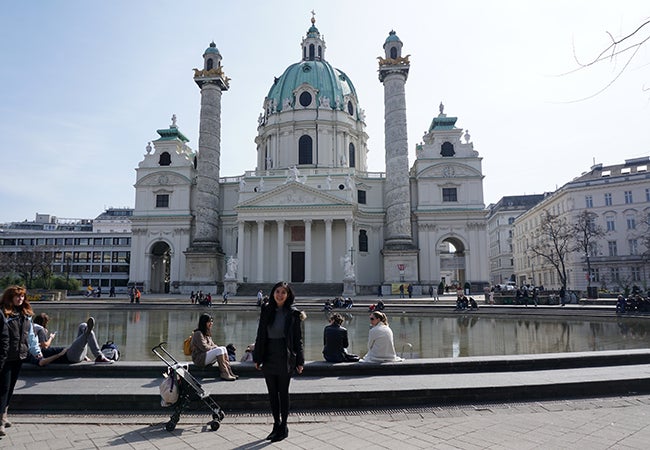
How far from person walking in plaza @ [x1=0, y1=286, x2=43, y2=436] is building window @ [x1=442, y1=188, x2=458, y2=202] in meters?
47.9

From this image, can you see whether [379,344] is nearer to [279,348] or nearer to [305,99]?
[279,348]

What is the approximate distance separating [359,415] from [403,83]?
4570cm

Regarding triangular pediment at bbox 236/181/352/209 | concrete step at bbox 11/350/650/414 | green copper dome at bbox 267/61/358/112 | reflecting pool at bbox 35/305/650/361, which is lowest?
reflecting pool at bbox 35/305/650/361

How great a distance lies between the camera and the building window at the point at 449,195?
5028 centimetres

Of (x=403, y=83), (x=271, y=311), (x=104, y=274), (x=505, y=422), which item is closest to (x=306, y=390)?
(x=271, y=311)

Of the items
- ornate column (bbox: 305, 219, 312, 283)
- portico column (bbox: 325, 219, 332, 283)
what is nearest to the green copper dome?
ornate column (bbox: 305, 219, 312, 283)

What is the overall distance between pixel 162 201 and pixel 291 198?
57.7ft

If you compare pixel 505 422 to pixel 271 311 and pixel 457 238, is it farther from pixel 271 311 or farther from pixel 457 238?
pixel 457 238

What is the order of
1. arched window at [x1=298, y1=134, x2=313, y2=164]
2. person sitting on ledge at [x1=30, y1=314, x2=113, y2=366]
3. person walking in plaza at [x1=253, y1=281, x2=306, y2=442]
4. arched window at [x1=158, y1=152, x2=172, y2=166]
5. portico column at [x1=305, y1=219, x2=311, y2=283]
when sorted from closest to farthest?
1. person walking in plaza at [x1=253, y1=281, x2=306, y2=442]
2. person sitting on ledge at [x1=30, y1=314, x2=113, y2=366]
3. portico column at [x1=305, y1=219, x2=311, y2=283]
4. arched window at [x1=158, y1=152, x2=172, y2=166]
5. arched window at [x1=298, y1=134, x2=313, y2=164]

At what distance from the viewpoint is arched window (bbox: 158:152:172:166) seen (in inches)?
2162

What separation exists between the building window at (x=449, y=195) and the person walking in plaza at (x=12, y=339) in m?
47.9

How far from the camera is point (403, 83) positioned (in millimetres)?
47656

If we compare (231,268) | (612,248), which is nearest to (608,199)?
(612,248)

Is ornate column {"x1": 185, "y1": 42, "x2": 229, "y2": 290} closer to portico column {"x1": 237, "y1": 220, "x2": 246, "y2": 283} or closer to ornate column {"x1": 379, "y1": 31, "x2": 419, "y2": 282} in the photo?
portico column {"x1": 237, "y1": 220, "x2": 246, "y2": 283}
